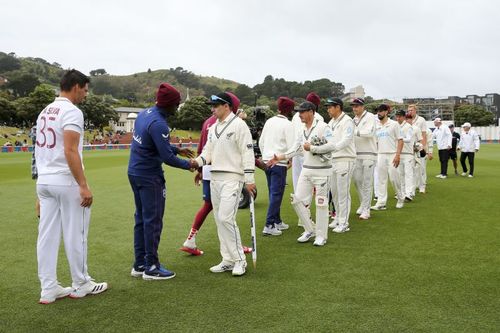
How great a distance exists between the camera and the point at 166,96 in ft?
16.2

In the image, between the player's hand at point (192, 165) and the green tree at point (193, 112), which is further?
the green tree at point (193, 112)

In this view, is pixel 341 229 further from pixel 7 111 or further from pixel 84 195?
pixel 7 111

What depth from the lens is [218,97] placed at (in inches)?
205

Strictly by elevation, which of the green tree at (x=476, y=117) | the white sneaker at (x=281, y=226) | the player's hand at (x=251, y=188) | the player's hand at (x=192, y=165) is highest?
the green tree at (x=476, y=117)

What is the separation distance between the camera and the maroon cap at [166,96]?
493 centimetres

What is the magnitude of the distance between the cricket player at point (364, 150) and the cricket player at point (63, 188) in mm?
5420

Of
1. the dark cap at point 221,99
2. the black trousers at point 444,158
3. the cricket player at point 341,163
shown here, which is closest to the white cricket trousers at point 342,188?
the cricket player at point 341,163

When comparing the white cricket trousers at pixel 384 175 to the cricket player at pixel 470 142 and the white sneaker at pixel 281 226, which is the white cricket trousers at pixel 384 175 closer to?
the white sneaker at pixel 281 226

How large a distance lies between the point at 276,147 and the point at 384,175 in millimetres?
3563

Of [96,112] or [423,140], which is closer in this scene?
[423,140]

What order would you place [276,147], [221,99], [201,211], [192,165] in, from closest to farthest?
1. [192,165]
2. [221,99]
3. [201,211]
4. [276,147]

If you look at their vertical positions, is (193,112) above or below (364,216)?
above

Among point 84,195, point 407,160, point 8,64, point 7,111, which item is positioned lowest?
point 407,160

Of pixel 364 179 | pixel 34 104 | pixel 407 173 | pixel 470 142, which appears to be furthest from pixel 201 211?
pixel 34 104
